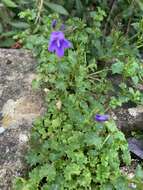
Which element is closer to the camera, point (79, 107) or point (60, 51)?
point (60, 51)

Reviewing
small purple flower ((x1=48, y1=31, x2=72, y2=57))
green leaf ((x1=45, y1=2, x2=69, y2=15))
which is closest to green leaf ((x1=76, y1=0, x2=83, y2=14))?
green leaf ((x1=45, y1=2, x2=69, y2=15))

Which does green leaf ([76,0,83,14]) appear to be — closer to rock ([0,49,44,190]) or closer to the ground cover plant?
the ground cover plant

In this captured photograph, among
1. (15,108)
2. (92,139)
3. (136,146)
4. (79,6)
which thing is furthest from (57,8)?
(92,139)

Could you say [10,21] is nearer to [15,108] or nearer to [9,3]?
[9,3]

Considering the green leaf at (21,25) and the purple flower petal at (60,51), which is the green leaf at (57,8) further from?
the purple flower petal at (60,51)

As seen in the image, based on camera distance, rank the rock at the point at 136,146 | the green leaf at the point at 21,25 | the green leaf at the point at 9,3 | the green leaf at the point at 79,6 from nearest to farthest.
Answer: the rock at the point at 136,146 < the green leaf at the point at 9,3 < the green leaf at the point at 21,25 < the green leaf at the point at 79,6

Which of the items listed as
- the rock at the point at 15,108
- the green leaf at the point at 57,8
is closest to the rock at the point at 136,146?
the rock at the point at 15,108

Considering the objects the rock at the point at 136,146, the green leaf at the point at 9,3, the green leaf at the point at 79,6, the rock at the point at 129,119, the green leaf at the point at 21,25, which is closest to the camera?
the rock at the point at 136,146
